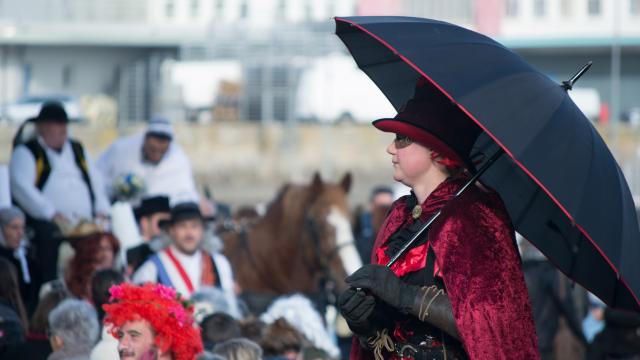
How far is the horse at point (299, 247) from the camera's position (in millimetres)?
10961

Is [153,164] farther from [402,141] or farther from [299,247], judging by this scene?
[402,141]

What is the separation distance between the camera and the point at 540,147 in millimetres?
3936

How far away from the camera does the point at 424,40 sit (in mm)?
4227

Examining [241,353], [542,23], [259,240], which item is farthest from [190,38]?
[241,353]

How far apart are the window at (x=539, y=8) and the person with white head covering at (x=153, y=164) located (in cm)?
4263

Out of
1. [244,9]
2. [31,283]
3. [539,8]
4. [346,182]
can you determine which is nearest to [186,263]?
[31,283]

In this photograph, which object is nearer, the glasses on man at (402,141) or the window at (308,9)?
the glasses on man at (402,141)

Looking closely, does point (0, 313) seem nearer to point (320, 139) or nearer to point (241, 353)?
point (241, 353)

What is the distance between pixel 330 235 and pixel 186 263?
2.59m

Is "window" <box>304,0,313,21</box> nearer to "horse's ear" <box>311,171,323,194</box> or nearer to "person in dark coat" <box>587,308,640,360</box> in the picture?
"horse's ear" <box>311,171,323,194</box>

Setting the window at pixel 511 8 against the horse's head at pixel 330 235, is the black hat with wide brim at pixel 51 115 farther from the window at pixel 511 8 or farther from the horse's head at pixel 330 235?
the window at pixel 511 8

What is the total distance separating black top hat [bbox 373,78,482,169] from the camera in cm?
434

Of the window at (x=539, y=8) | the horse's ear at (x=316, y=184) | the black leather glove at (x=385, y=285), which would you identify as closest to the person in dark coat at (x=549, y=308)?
the horse's ear at (x=316, y=184)

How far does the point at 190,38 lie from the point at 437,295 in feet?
150
